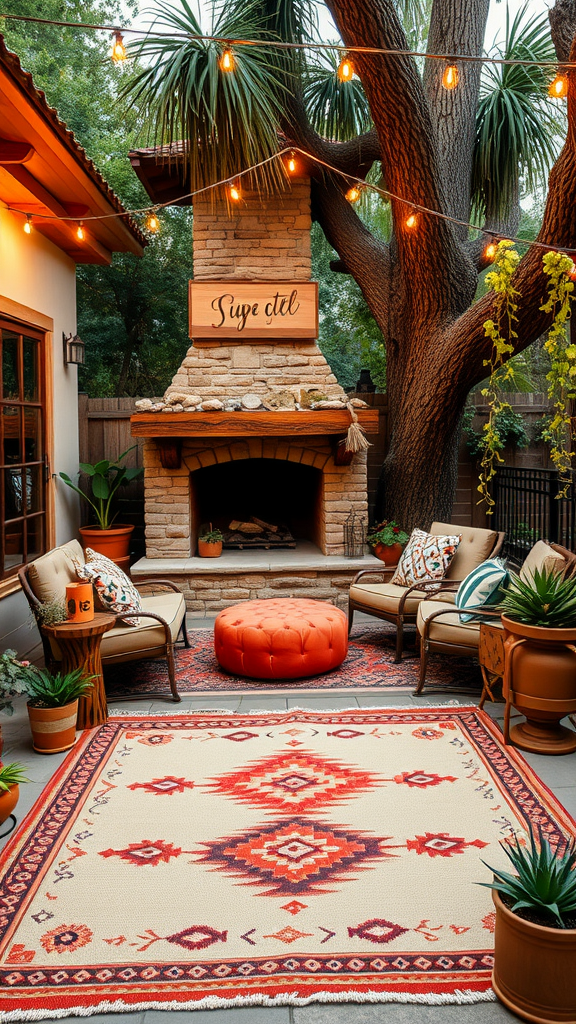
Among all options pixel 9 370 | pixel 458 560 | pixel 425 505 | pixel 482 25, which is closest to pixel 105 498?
pixel 9 370

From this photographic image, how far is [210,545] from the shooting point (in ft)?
20.2

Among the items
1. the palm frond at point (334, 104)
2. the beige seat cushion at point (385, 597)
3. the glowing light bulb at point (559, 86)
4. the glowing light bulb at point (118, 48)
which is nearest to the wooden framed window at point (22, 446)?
the glowing light bulb at point (118, 48)

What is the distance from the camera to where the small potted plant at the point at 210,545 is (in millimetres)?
6172

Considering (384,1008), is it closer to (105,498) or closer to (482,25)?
(105,498)

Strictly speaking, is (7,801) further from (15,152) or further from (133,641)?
(15,152)

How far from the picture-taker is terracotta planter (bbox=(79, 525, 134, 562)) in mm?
6434

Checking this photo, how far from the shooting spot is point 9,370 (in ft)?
16.5

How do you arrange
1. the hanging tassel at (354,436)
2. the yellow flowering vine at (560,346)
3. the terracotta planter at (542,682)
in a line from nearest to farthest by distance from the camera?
the terracotta planter at (542,682) < the yellow flowering vine at (560,346) < the hanging tassel at (354,436)

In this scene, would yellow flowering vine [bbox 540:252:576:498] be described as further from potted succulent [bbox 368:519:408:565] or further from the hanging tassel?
potted succulent [bbox 368:519:408:565]

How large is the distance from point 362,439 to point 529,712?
2.98 m

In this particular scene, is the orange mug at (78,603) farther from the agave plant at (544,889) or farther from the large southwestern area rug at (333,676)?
the agave plant at (544,889)

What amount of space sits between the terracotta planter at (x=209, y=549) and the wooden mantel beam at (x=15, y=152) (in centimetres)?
316

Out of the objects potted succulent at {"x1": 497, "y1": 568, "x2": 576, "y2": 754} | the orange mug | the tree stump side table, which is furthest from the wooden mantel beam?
potted succulent at {"x1": 497, "y1": 568, "x2": 576, "y2": 754}

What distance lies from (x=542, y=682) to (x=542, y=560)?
89 centimetres
